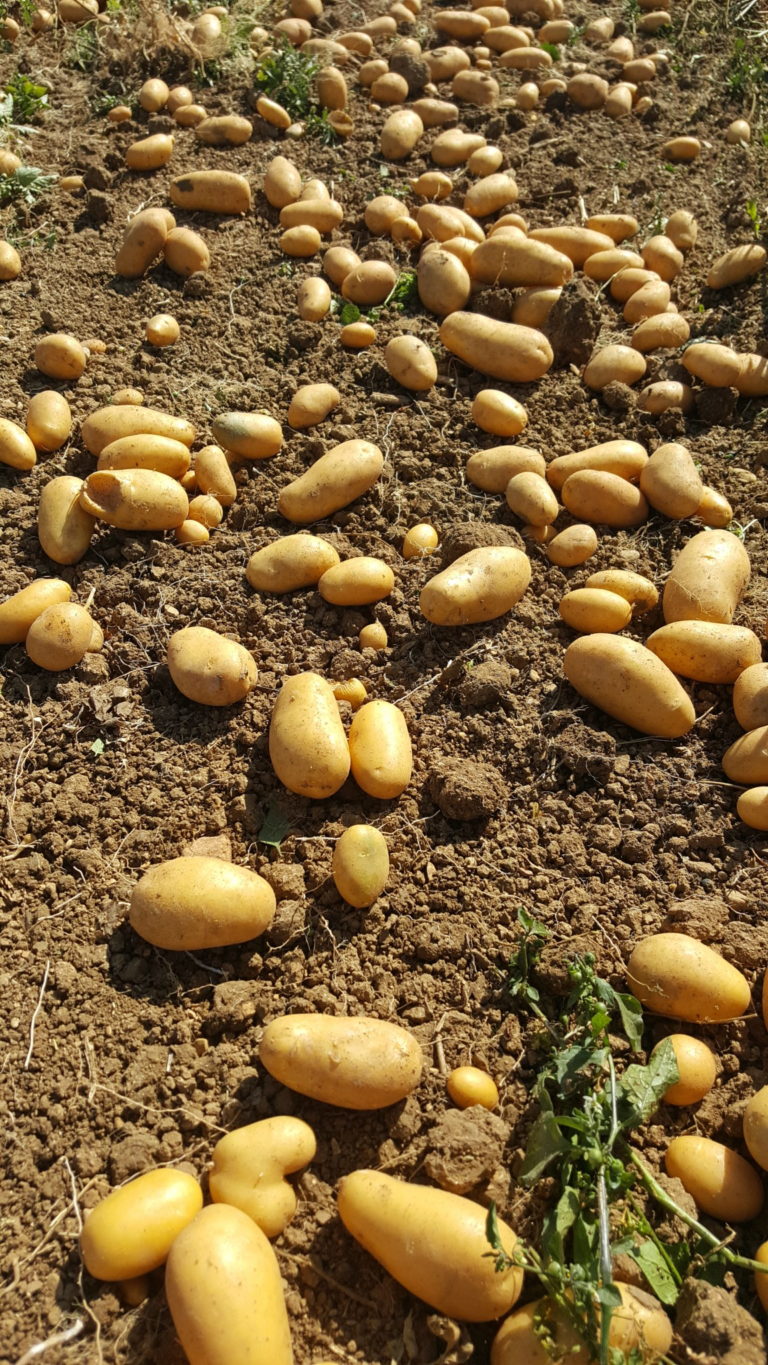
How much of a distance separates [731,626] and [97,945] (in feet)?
6.70

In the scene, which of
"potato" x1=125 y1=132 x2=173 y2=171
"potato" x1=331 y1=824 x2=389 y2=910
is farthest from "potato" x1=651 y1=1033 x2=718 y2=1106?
"potato" x1=125 y1=132 x2=173 y2=171

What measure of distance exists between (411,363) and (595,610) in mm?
1339

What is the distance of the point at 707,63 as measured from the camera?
17.8 feet

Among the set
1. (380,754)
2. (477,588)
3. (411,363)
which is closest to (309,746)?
(380,754)

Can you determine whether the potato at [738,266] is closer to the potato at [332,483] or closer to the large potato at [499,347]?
the large potato at [499,347]

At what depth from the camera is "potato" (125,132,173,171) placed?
4523 mm

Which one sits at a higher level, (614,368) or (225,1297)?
(614,368)

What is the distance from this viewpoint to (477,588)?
9.52 feet

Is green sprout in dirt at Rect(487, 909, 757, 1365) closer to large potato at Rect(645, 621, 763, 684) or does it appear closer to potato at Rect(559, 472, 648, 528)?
large potato at Rect(645, 621, 763, 684)

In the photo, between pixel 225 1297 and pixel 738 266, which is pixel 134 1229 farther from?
pixel 738 266

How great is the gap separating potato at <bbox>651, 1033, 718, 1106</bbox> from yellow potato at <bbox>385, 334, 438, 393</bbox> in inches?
99.7

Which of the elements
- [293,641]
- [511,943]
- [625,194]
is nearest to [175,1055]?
[511,943]

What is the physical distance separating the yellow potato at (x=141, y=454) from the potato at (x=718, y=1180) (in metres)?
2.58

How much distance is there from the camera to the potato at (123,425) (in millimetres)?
3301
